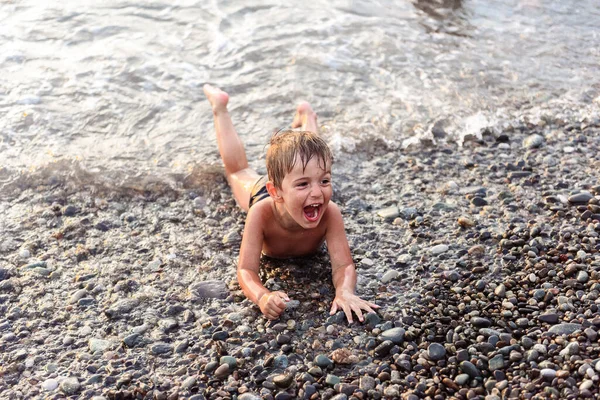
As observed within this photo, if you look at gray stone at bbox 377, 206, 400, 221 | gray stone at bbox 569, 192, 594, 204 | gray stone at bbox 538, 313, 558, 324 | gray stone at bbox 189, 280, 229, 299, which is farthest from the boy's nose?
gray stone at bbox 569, 192, 594, 204

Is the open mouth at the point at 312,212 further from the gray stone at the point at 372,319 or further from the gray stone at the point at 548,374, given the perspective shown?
the gray stone at the point at 548,374

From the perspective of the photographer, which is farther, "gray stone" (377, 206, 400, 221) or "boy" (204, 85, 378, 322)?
"gray stone" (377, 206, 400, 221)

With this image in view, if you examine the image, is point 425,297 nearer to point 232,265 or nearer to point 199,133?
point 232,265

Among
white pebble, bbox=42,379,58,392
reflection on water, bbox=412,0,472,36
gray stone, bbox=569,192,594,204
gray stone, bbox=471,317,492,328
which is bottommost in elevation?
white pebble, bbox=42,379,58,392

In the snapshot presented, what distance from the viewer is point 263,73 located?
9.08 metres

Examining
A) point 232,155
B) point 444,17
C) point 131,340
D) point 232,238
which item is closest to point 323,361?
point 131,340

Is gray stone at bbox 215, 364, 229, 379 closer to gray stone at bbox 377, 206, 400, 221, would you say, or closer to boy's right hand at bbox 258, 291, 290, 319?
boy's right hand at bbox 258, 291, 290, 319

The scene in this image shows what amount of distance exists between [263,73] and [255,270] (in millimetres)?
4570

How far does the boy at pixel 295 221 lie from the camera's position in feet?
15.5

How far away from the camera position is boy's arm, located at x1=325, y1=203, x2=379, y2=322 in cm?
474

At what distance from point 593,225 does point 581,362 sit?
179cm

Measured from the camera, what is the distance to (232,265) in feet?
18.0

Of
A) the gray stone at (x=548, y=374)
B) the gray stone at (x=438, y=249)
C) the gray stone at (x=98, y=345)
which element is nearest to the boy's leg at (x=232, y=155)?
the gray stone at (x=438, y=249)

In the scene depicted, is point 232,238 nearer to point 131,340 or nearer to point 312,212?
point 312,212
